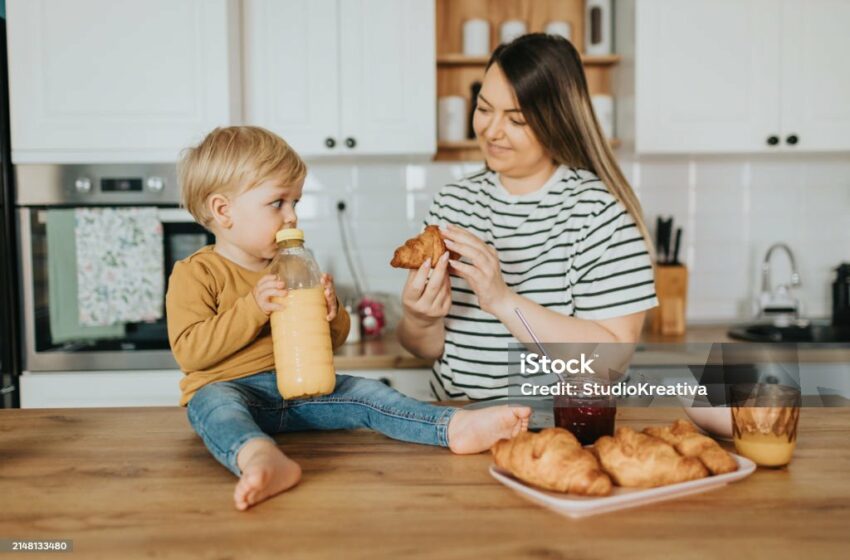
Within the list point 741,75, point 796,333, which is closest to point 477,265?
point 741,75

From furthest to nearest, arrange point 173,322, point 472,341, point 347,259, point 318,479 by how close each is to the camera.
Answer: point 347,259 → point 472,341 → point 173,322 → point 318,479

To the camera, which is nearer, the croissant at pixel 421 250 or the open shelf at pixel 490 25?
the croissant at pixel 421 250

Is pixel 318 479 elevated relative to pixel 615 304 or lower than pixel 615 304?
lower

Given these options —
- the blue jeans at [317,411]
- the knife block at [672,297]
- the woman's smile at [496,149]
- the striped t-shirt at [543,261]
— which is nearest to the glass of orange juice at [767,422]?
the blue jeans at [317,411]

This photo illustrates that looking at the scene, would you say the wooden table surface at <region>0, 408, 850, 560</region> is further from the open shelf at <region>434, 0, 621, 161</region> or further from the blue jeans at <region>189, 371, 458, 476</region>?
the open shelf at <region>434, 0, 621, 161</region>

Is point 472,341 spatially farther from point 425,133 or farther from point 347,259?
point 347,259

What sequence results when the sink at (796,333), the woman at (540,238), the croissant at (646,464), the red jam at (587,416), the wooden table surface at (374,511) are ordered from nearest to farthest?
1. the wooden table surface at (374,511)
2. the croissant at (646,464)
3. the red jam at (587,416)
4. the woman at (540,238)
5. the sink at (796,333)

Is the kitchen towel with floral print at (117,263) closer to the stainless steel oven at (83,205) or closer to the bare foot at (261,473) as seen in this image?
the stainless steel oven at (83,205)

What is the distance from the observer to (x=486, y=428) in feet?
3.43

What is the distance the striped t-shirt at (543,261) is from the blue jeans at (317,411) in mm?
447

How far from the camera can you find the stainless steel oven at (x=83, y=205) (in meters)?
2.45

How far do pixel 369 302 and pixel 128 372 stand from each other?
0.87m

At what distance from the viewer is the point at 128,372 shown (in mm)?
2469

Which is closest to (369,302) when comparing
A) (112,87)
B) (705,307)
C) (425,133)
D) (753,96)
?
(425,133)
